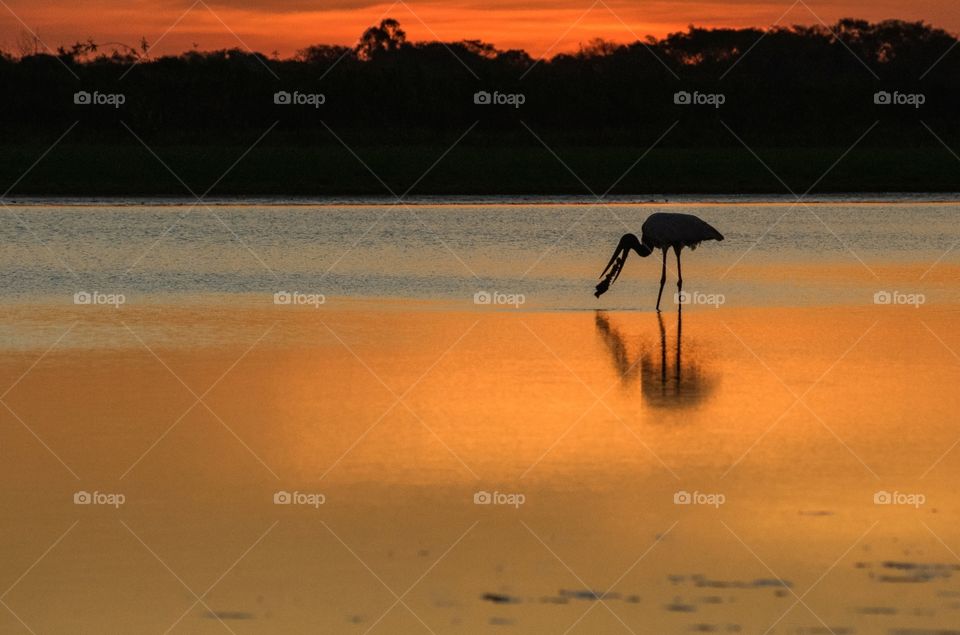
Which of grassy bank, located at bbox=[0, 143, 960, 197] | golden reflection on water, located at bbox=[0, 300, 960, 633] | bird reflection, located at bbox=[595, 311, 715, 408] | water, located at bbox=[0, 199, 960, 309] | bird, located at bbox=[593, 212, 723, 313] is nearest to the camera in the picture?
golden reflection on water, located at bbox=[0, 300, 960, 633]

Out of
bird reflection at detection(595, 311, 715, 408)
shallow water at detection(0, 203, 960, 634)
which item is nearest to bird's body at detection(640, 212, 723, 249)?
shallow water at detection(0, 203, 960, 634)

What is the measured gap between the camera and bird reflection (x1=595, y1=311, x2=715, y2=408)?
11.6m

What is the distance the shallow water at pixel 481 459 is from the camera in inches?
278

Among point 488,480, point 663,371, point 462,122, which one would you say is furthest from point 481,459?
point 462,122

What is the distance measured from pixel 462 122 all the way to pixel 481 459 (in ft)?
158

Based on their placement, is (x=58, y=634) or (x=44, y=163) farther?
(x=44, y=163)

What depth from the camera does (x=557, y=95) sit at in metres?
60.8

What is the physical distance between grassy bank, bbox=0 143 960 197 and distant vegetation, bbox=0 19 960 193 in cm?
11

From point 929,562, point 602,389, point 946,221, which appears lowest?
point 929,562

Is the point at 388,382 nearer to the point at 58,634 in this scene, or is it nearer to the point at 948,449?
the point at 948,449

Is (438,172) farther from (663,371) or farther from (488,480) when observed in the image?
(488,480)

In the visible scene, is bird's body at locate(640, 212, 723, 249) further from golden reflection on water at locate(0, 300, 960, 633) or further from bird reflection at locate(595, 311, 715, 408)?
golden reflection on water at locate(0, 300, 960, 633)

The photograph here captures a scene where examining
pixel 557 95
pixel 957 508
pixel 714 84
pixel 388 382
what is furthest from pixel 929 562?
pixel 714 84

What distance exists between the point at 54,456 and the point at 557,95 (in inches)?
2048
